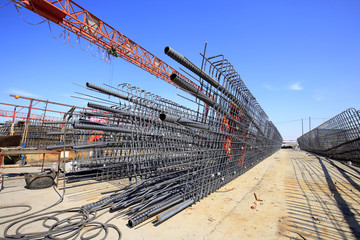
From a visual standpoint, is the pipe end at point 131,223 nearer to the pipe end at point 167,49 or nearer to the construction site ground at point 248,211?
the construction site ground at point 248,211

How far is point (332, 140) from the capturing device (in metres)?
13.0

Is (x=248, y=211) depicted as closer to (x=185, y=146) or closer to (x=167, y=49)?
(x=185, y=146)

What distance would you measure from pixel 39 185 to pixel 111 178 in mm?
1884

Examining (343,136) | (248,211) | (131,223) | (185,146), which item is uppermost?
(343,136)

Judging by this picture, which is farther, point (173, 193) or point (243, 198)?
point (243, 198)

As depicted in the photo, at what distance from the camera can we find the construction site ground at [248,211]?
7.95 feet

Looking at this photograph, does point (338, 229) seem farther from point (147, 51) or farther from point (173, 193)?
point (147, 51)

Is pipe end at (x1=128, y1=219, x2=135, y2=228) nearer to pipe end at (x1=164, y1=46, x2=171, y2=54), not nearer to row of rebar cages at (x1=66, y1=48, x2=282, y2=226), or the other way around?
row of rebar cages at (x1=66, y1=48, x2=282, y2=226)

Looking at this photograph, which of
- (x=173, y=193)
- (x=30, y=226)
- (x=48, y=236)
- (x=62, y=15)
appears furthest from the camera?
(x=62, y=15)

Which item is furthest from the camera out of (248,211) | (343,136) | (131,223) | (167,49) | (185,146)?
(343,136)

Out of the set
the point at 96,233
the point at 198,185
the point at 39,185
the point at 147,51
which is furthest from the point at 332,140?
the point at 147,51

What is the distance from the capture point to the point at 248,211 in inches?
124

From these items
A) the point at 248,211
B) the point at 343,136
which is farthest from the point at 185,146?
the point at 343,136

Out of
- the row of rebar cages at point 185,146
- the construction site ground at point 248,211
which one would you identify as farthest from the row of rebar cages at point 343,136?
the row of rebar cages at point 185,146
